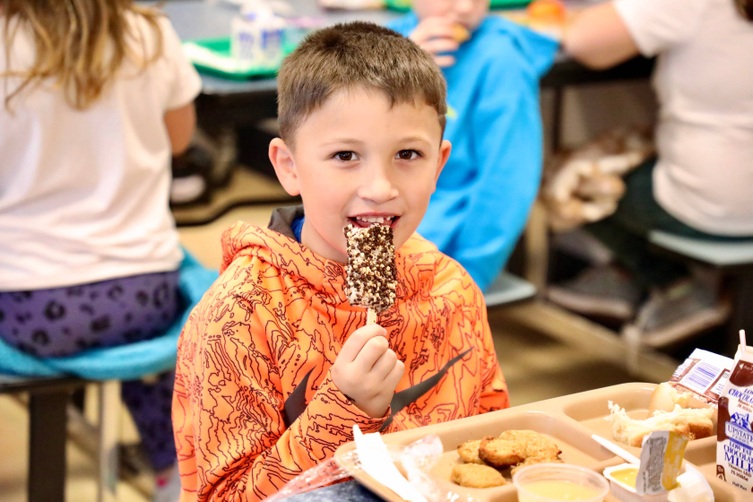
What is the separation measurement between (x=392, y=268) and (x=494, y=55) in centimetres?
133

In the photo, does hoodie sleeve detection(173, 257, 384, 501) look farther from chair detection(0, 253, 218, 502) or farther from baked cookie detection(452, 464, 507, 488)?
chair detection(0, 253, 218, 502)

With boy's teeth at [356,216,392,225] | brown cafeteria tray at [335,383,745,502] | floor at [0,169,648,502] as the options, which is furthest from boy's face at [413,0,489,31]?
brown cafeteria tray at [335,383,745,502]

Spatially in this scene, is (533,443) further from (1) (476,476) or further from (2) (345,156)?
(2) (345,156)

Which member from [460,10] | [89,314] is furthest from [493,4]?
[89,314]

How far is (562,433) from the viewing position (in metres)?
1.26

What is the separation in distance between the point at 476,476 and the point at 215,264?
3.26 metres

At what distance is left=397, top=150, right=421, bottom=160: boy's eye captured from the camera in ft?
4.57

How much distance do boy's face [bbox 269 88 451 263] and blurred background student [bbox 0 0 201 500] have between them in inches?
39.3

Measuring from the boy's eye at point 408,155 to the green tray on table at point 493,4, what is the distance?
230cm

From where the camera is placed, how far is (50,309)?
7.45 feet

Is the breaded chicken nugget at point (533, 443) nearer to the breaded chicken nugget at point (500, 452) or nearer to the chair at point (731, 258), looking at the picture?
the breaded chicken nugget at point (500, 452)

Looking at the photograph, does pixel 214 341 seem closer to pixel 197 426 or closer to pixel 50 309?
pixel 197 426

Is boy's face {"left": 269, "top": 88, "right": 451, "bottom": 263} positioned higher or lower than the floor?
higher

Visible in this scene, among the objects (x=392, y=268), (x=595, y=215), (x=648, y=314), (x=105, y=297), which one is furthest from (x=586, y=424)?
(x=648, y=314)
